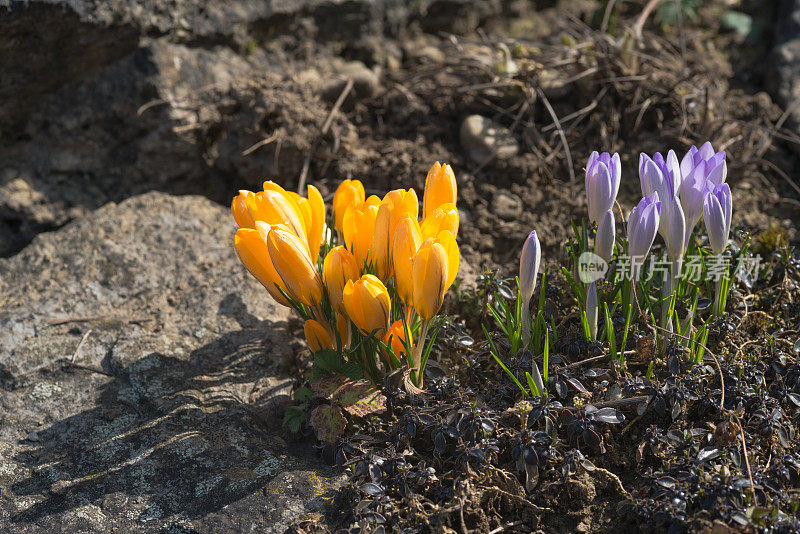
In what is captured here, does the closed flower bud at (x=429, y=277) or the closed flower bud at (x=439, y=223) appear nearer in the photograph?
the closed flower bud at (x=429, y=277)

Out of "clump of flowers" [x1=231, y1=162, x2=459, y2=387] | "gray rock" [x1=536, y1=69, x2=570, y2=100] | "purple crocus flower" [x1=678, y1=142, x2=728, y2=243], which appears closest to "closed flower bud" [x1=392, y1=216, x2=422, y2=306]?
"clump of flowers" [x1=231, y1=162, x2=459, y2=387]

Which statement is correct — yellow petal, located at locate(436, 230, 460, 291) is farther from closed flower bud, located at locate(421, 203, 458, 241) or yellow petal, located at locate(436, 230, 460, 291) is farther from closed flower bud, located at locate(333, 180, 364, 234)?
closed flower bud, located at locate(333, 180, 364, 234)

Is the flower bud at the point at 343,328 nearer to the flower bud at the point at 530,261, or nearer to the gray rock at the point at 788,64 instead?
the flower bud at the point at 530,261

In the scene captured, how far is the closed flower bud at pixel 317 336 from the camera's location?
2.23m

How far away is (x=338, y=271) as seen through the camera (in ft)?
6.73

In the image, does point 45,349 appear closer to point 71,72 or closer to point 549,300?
point 71,72

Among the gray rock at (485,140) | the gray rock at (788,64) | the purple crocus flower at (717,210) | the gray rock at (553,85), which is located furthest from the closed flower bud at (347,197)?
the gray rock at (788,64)

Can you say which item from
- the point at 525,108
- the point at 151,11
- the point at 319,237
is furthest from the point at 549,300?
the point at 151,11

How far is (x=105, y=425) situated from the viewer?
7.47 ft

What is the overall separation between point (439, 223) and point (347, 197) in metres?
0.37

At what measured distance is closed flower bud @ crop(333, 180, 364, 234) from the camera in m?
2.21

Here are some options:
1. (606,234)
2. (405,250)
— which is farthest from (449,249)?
(606,234)

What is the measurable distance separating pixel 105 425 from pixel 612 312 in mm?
1633

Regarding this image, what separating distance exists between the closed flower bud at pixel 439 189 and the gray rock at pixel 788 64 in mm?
2024
